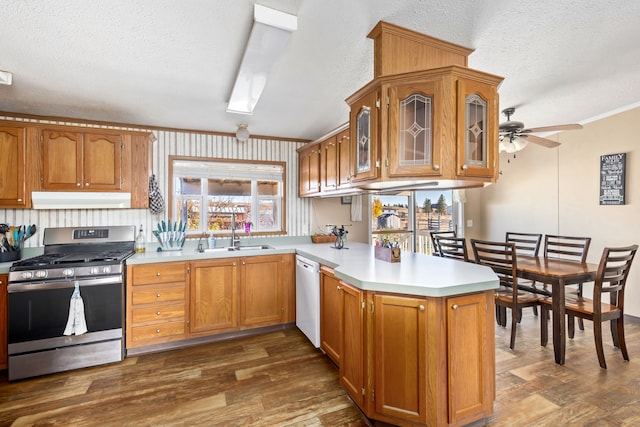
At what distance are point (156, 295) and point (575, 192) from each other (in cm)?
540

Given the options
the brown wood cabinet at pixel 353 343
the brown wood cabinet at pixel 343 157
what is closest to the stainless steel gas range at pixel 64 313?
the brown wood cabinet at pixel 353 343

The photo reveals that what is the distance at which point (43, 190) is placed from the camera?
2.75 metres

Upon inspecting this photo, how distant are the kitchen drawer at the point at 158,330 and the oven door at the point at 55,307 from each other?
180 mm

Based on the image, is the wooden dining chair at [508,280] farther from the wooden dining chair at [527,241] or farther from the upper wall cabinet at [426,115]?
the upper wall cabinet at [426,115]

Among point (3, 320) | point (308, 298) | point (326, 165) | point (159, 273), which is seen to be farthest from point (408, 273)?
point (3, 320)

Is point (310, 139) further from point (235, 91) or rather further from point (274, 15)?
point (274, 15)

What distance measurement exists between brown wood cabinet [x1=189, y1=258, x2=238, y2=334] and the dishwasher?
2.23 ft

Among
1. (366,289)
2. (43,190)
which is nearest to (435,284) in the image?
(366,289)

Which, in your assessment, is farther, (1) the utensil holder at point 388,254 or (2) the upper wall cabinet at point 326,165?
(2) the upper wall cabinet at point 326,165

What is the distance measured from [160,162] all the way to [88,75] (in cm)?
130

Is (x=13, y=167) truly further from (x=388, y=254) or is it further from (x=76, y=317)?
(x=388, y=254)

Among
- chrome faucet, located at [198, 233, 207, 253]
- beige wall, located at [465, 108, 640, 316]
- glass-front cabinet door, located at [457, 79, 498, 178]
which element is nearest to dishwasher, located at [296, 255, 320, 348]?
chrome faucet, located at [198, 233, 207, 253]

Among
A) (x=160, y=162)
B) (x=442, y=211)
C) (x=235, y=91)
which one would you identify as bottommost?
(x=442, y=211)

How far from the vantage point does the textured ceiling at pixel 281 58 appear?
1.61 meters
